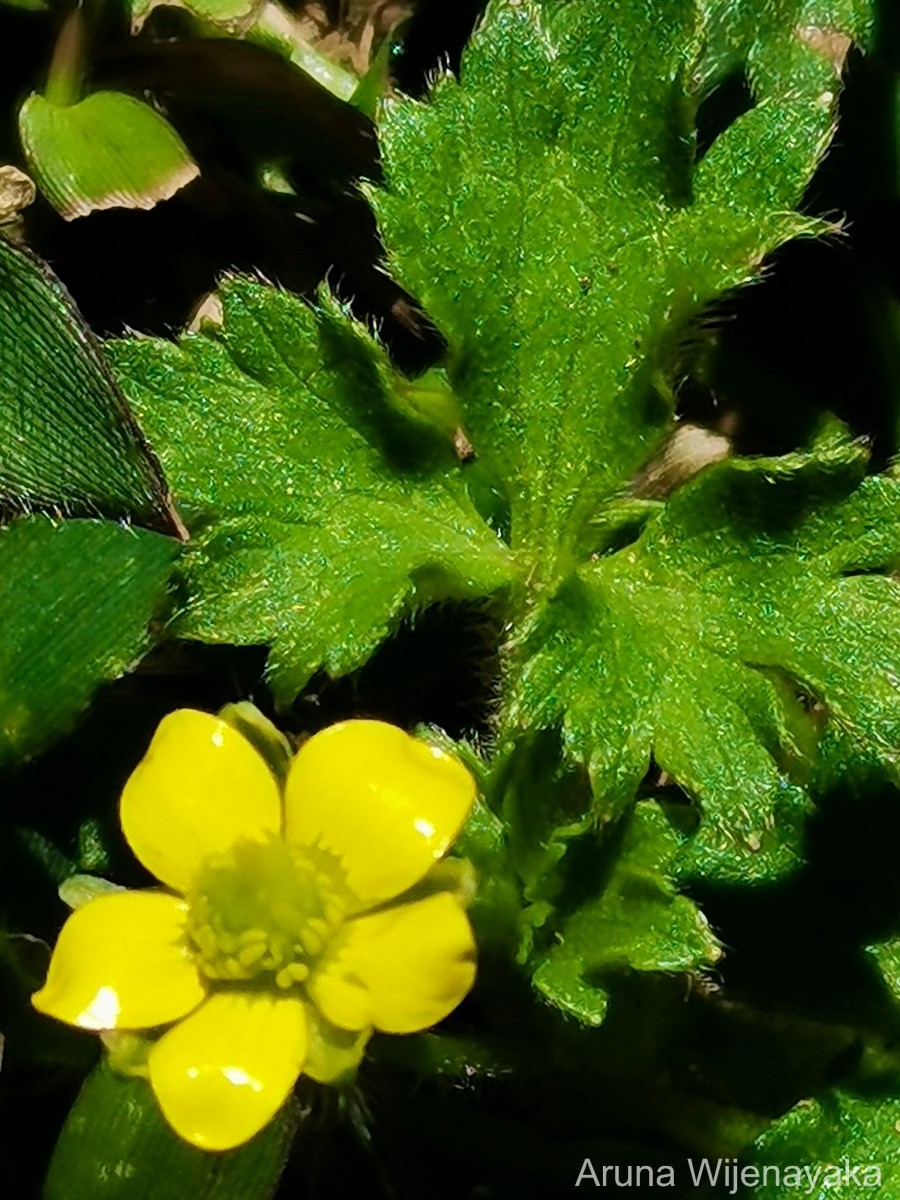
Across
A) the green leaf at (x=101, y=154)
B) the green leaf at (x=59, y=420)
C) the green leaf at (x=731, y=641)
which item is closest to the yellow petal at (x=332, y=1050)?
the green leaf at (x=731, y=641)

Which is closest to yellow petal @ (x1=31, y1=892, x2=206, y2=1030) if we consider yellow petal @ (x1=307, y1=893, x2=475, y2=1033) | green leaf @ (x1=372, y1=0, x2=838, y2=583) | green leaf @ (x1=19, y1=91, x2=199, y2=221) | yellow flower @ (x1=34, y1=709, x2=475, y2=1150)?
yellow flower @ (x1=34, y1=709, x2=475, y2=1150)

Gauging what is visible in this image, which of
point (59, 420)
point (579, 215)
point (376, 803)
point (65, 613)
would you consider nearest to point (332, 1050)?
point (376, 803)

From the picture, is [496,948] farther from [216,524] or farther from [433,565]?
[216,524]

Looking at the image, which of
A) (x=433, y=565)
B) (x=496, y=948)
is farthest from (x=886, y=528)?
(x=496, y=948)

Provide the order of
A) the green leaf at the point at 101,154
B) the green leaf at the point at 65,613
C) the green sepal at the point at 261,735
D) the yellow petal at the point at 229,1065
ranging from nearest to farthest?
the yellow petal at the point at 229,1065 < the green sepal at the point at 261,735 < the green leaf at the point at 65,613 < the green leaf at the point at 101,154

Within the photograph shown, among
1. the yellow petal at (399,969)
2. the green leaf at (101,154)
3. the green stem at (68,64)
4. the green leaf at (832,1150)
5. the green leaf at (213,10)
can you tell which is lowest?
the green leaf at (832,1150)

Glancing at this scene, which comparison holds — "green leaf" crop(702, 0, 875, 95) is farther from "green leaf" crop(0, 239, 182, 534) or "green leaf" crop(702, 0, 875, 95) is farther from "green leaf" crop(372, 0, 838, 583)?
"green leaf" crop(0, 239, 182, 534)

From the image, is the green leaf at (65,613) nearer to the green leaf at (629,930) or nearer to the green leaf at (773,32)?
the green leaf at (629,930)
